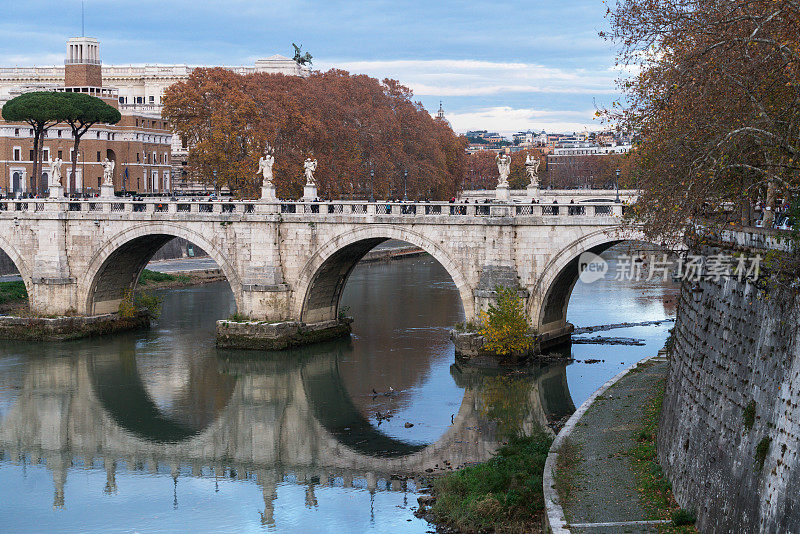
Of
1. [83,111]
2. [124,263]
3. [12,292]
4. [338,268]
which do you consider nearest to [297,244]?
[338,268]

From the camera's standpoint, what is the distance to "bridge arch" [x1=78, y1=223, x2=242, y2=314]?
1527 inches

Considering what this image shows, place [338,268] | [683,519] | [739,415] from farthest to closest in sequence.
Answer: [338,268] → [683,519] → [739,415]

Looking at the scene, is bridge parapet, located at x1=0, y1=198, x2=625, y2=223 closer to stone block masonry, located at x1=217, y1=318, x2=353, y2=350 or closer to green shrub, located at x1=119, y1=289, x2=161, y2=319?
green shrub, located at x1=119, y1=289, x2=161, y2=319

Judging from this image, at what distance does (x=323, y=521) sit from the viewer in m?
20.7

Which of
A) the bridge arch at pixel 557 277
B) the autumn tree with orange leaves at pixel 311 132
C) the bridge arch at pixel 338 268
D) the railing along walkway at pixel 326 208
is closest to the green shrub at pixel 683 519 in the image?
the railing along walkway at pixel 326 208

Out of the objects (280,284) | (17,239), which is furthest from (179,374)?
(17,239)

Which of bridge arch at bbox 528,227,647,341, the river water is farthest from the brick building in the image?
bridge arch at bbox 528,227,647,341

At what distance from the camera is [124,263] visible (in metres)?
42.4

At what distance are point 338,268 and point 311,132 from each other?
847 inches

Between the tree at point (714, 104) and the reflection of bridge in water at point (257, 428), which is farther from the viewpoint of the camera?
the reflection of bridge in water at point (257, 428)

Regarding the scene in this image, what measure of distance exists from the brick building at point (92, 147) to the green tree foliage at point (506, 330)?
4576 cm

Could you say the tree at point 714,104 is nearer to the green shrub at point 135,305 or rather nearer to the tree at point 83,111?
the green shrub at point 135,305

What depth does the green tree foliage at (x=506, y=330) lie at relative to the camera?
32.9m

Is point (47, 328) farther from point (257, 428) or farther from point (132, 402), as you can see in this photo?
point (257, 428)
